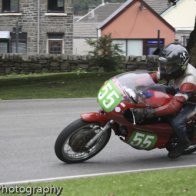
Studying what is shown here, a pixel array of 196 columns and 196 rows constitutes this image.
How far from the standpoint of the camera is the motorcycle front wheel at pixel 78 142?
852 centimetres

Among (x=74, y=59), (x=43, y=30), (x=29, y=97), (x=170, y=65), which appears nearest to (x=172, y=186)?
(x=170, y=65)

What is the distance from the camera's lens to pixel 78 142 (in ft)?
28.2

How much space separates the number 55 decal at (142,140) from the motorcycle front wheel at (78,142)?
345 mm

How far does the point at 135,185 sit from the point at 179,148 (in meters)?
2.15

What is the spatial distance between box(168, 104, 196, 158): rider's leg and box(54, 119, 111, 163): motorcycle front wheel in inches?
34.3

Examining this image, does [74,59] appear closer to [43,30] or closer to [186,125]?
[43,30]

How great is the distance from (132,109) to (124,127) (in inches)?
11.6

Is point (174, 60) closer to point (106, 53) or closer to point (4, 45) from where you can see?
point (106, 53)

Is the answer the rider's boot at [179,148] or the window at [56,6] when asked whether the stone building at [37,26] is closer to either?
the window at [56,6]

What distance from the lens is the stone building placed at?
46.0m

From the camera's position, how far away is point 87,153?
28.9 feet

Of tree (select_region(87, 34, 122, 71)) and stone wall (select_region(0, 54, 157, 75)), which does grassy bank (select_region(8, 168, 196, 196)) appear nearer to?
tree (select_region(87, 34, 122, 71))

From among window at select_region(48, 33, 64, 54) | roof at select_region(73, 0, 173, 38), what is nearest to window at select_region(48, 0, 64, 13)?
window at select_region(48, 33, 64, 54)

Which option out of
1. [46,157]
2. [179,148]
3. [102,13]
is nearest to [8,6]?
[102,13]
